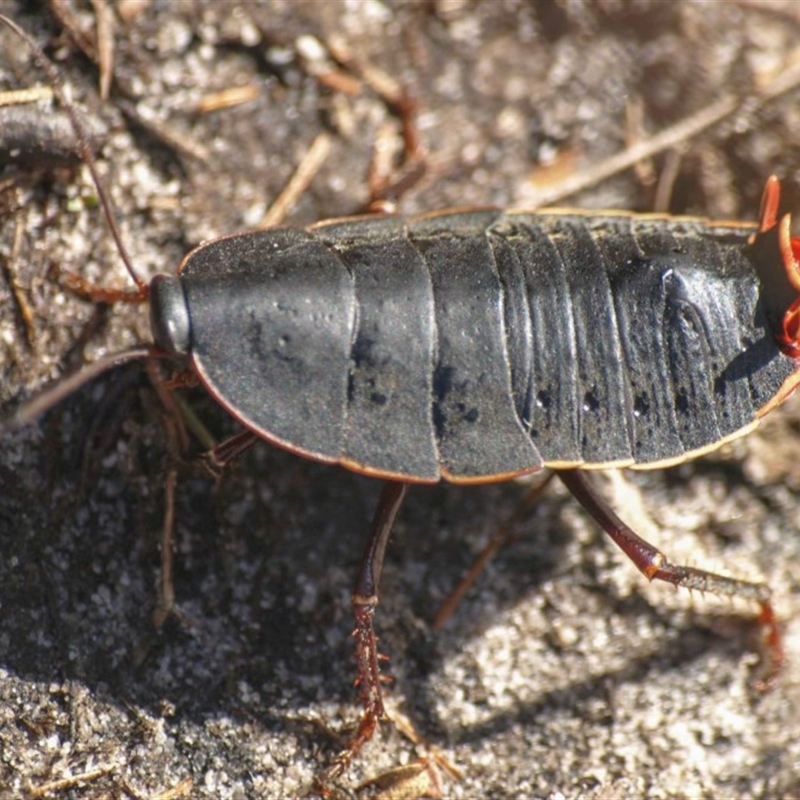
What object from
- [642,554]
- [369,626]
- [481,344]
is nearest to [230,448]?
[369,626]

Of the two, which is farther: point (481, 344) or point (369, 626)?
point (369, 626)

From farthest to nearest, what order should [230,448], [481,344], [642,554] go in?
[642,554]
[230,448]
[481,344]

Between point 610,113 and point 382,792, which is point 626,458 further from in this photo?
point 610,113

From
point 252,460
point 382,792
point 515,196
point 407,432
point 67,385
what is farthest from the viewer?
point 515,196

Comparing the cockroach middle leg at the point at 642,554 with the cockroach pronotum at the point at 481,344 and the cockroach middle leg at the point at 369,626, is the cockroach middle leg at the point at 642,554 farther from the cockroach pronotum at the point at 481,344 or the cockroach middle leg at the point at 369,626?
the cockroach middle leg at the point at 369,626

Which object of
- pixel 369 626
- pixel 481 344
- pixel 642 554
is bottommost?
pixel 369 626

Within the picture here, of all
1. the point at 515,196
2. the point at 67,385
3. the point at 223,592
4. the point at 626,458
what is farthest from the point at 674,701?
the point at 67,385

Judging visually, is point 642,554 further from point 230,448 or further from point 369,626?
point 230,448

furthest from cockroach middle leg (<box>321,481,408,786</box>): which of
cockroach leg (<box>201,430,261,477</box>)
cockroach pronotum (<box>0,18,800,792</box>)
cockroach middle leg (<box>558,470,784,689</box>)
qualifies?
cockroach middle leg (<box>558,470,784,689</box>)
